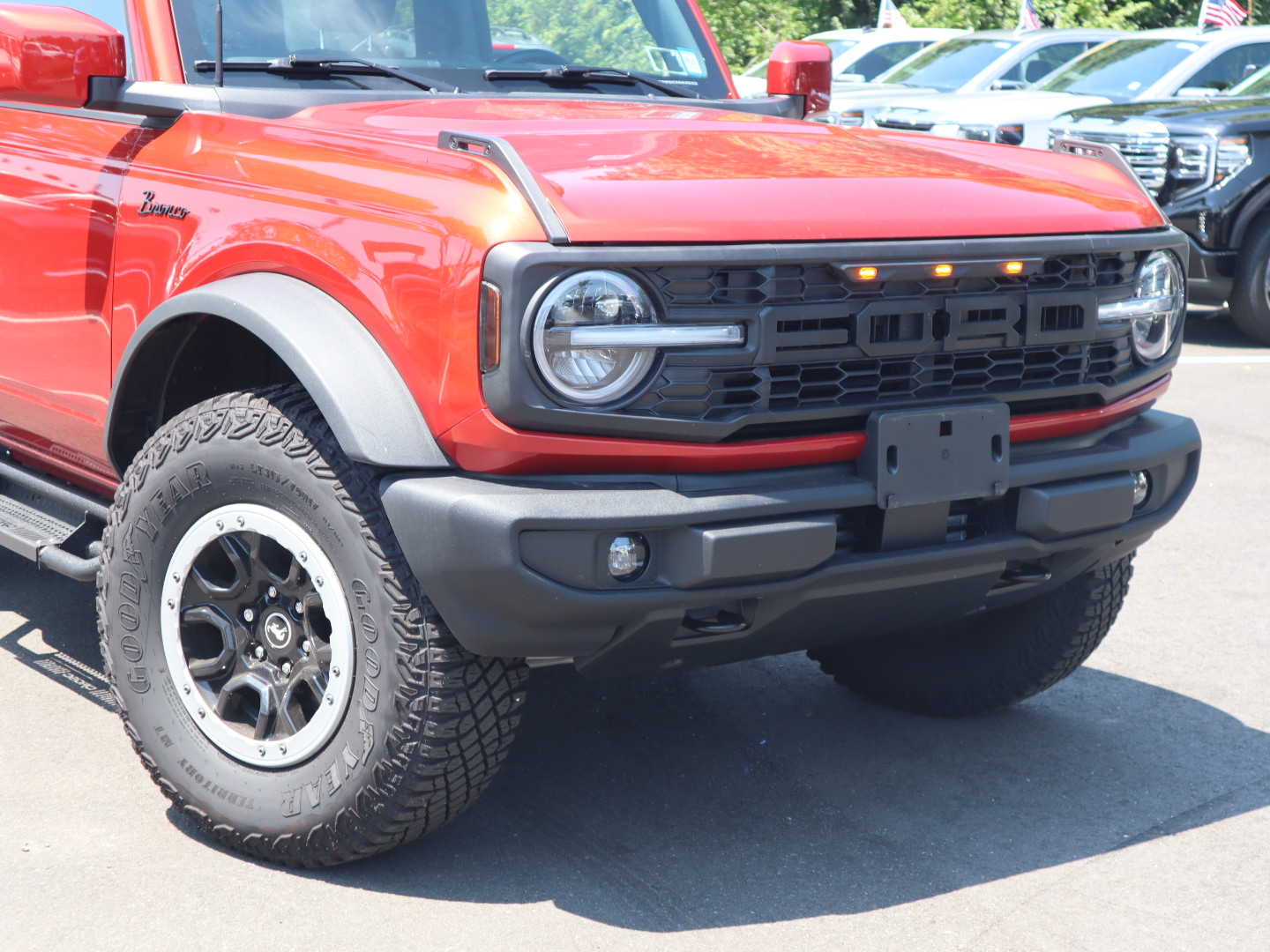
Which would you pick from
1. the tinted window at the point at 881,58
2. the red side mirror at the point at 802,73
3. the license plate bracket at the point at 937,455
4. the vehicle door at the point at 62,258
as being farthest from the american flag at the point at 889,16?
the license plate bracket at the point at 937,455

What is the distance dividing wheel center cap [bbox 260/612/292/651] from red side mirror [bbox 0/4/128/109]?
3.91 ft

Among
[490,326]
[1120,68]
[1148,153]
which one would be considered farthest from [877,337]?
[1120,68]

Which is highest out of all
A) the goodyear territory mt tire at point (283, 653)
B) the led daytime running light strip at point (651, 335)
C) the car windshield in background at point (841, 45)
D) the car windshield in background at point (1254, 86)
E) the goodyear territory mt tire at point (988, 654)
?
the car windshield in background at point (841, 45)

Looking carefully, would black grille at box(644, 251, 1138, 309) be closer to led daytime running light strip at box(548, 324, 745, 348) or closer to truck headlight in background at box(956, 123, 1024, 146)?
led daytime running light strip at box(548, 324, 745, 348)

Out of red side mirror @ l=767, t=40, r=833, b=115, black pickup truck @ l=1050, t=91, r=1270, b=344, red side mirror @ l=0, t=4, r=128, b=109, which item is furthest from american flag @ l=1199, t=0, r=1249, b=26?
red side mirror @ l=0, t=4, r=128, b=109

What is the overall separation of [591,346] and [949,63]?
14.0 meters

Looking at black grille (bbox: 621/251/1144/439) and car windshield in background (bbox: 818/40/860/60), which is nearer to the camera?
black grille (bbox: 621/251/1144/439)

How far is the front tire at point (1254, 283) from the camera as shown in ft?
30.9

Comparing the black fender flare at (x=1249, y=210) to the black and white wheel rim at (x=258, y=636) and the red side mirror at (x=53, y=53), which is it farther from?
the black and white wheel rim at (x=258, y=636)

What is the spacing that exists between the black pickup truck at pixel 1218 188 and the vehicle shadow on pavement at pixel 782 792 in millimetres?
6073

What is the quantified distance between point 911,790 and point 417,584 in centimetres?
144

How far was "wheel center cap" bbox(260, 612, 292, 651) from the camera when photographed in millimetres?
2857

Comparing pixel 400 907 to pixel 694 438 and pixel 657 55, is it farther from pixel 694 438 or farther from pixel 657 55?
pixel 657 55

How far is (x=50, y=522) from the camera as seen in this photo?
11.8 feet
